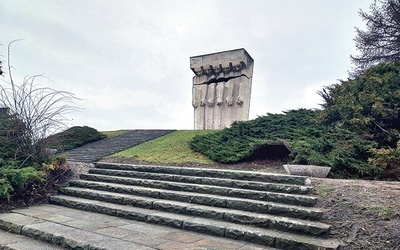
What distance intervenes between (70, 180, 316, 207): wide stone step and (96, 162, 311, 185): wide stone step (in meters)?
0.58

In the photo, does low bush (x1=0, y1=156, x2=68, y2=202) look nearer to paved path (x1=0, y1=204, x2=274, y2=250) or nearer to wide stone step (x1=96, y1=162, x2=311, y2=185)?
paved path (x1=0, y1=204, x2=274, y2=250)

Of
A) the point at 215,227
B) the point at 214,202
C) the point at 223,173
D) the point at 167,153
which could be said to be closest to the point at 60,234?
the point at 215,227

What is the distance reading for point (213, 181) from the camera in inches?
201

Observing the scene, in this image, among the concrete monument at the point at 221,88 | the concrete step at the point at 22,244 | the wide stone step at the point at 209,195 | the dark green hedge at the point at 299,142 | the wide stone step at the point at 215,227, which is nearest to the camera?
the wide stone step at the point at 215,227

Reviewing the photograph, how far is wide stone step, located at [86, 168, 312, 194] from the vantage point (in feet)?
14.4

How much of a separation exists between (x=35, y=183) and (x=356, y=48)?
14543 millimetres

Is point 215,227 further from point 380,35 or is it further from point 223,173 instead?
point 380,35

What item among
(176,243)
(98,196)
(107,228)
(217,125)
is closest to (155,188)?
(98,196)

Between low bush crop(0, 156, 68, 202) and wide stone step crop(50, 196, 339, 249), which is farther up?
low bush crop(0, 156, 68, 202)

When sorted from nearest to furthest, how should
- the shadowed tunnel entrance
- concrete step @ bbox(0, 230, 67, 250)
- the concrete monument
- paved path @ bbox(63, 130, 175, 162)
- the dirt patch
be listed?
the dirt patch < concrete step @ bbox(0, 230, 67, 250) < the shadowed tunnel entrance < paved path @ bbox(63, 130, 175, 162) < the concrete monument

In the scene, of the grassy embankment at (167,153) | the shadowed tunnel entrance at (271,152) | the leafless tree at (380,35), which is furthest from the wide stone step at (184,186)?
the leafless tree at (380,35)

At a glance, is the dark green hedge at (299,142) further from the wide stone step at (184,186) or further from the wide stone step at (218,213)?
the wide stone step at (218,213)

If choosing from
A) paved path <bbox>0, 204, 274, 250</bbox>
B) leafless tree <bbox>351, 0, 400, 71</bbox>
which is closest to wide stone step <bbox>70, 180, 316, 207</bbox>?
paved path <bbox>0, 204, 274, 250</bbox>

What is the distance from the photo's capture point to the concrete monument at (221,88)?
13211 millimetres
